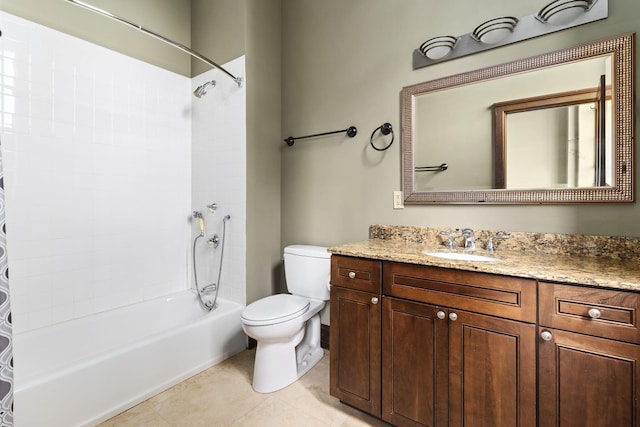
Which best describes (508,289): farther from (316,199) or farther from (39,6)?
(39,6)

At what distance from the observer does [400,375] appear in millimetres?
1351

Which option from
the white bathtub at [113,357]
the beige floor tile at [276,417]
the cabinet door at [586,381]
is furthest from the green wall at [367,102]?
the beige floor tile at [276,417]

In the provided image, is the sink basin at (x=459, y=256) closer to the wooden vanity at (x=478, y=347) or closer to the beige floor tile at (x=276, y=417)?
the wooden vanity at (x=478, y=347)

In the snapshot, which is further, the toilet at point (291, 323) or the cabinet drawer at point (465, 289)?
the toilet at point (291, 323)

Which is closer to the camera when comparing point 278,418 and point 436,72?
point 278,418

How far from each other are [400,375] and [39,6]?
9.69ft

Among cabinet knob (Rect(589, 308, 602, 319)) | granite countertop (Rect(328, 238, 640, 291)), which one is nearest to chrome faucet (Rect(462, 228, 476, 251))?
granite countertop (Rect(328, 238, 640, 291))

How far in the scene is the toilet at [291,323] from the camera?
1.74 metres

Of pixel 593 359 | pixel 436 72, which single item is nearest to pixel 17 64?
pixel 436 72

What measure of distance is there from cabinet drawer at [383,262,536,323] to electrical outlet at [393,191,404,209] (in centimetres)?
63

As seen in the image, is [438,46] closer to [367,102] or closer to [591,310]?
[367,102]

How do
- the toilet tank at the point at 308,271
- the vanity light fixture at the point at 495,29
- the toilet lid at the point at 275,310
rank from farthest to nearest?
the toilet tank at the point at 308,271 → the toilet lid at the point at 275,310 → the vanity light fixture at the point at 495,29

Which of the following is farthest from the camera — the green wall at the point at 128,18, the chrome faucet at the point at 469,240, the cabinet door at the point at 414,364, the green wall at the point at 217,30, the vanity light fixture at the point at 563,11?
the green wall at the point at 217,30

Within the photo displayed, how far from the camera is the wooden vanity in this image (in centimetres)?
95
